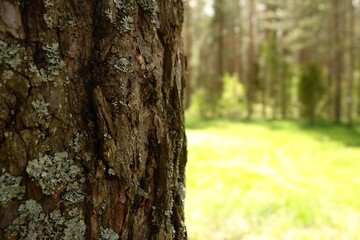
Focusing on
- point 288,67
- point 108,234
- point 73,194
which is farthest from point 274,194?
point 288,67

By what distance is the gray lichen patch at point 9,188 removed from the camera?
1.09m

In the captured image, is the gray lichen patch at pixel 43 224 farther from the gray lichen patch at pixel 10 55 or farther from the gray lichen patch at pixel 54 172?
the gray lichen patch at pixel 10 55

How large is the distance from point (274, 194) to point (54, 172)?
4481mm

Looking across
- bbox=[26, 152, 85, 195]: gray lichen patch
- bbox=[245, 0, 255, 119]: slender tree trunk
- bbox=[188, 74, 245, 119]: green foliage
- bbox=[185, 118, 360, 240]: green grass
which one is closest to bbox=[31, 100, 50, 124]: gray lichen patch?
bbox=[26, 152, 85, 195]: gray lichen patch

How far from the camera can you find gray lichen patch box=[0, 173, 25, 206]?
42.9 inches

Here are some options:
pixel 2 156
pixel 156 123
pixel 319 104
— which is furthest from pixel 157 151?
pixel 319 104

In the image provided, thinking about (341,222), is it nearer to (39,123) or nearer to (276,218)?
(276,218)

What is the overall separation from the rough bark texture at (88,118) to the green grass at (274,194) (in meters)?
2.54

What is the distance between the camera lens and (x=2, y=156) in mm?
1083

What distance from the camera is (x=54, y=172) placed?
1.16 meters

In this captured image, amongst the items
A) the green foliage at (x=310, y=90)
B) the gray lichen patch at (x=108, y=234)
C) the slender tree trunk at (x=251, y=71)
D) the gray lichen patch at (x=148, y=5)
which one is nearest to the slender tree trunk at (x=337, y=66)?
the green foliage at (x=310, y=90)

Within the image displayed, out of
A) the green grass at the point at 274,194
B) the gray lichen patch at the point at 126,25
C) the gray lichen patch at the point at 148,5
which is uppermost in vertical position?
the gray lichen patch at the point at 148,5

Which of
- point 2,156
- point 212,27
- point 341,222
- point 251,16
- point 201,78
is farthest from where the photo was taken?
point 201,78

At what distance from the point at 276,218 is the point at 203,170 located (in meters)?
2.53
